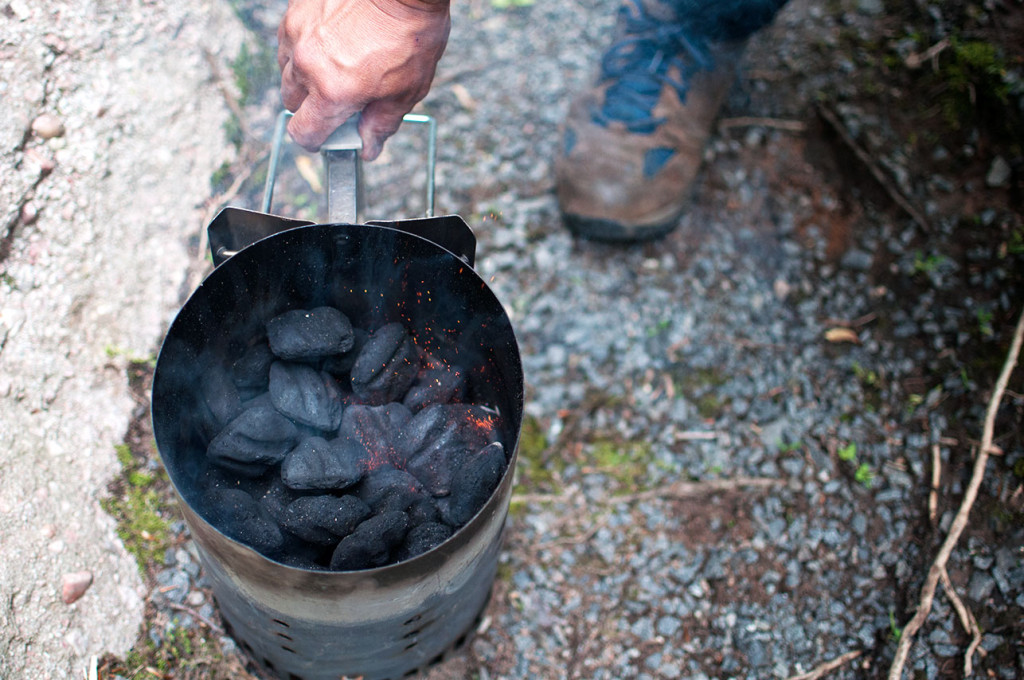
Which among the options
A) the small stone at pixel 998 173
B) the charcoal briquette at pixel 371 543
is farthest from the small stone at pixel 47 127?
the small stone at pixel 998 173

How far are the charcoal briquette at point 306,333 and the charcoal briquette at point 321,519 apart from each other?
355 mm

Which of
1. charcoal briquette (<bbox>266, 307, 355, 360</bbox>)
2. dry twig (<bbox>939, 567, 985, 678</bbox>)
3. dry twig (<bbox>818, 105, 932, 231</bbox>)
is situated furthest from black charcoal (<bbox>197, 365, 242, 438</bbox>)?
dry twig (<bbox>818, 105, 932, 231</bbox>)

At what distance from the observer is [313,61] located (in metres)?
1.49

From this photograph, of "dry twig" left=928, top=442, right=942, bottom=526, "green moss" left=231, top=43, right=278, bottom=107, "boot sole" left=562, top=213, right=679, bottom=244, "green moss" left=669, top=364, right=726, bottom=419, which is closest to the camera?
"dry twig" left=928, top=442, right=942, bottom=526

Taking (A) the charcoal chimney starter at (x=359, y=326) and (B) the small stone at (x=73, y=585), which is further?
(B) the small stone at (x=73, y=585)

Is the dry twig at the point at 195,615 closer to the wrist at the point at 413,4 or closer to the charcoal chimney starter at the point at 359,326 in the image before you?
the charcoal chimney starter at the point at 359,326

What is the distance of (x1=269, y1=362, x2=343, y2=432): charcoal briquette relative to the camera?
65.2 inches

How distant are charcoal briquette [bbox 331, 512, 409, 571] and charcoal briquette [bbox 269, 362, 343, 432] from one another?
350mm

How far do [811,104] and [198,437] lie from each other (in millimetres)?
2533

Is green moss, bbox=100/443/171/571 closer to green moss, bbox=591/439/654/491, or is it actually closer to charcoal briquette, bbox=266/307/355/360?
charcoal briquette, bbox=266/307/355/360

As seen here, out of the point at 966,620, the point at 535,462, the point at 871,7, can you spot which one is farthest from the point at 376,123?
the point at 871,7

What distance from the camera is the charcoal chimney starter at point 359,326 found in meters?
1.24

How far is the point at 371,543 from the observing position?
1374 mm

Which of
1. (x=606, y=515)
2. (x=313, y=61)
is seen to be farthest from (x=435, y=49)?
(x=606, y=515)
